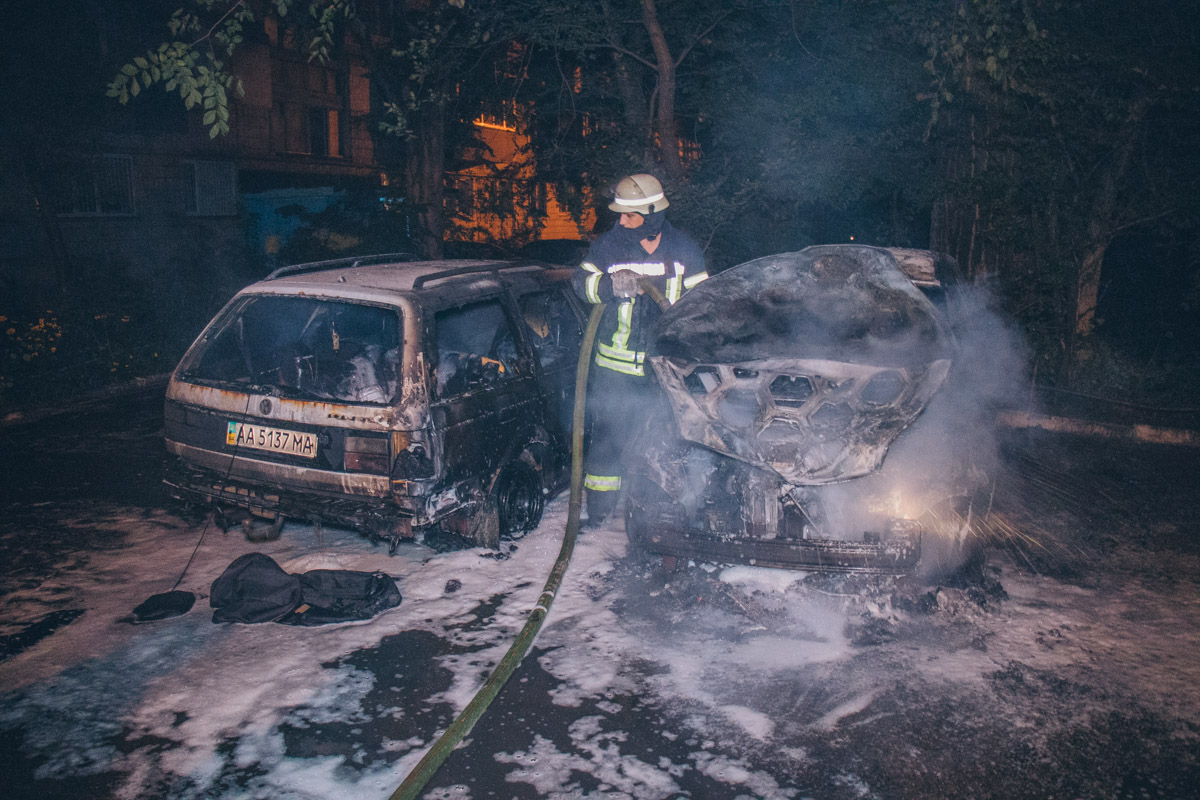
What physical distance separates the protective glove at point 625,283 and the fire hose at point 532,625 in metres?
0.06

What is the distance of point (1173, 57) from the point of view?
8766mm

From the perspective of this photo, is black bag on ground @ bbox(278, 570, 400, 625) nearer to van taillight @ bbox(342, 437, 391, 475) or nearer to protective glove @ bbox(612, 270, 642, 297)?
van taillight @ bbox(342, 437, 391, 475)

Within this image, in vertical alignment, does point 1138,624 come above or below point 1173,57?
below

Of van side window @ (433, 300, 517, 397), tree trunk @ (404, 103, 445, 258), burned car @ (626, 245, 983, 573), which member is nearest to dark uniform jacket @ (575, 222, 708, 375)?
van side window @ (433, 300, 517, 397)

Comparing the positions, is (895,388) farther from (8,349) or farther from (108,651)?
(8,349)

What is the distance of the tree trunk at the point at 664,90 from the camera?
11070 millimetres

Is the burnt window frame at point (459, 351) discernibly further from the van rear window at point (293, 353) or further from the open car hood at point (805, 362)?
the open car hood at point (805, 362)

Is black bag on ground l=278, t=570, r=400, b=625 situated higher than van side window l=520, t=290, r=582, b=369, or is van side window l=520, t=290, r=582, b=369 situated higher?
van side window l=520, t=290, r=582, b=369

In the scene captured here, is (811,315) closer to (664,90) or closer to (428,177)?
(664,90)

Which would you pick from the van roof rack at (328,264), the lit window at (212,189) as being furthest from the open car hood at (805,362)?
the lit window at (212,189)

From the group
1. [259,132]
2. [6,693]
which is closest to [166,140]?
[259,132]

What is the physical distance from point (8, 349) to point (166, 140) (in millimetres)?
12418

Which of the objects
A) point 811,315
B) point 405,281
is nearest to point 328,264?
point 405,281

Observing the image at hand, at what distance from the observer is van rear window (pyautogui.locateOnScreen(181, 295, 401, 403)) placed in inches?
191
